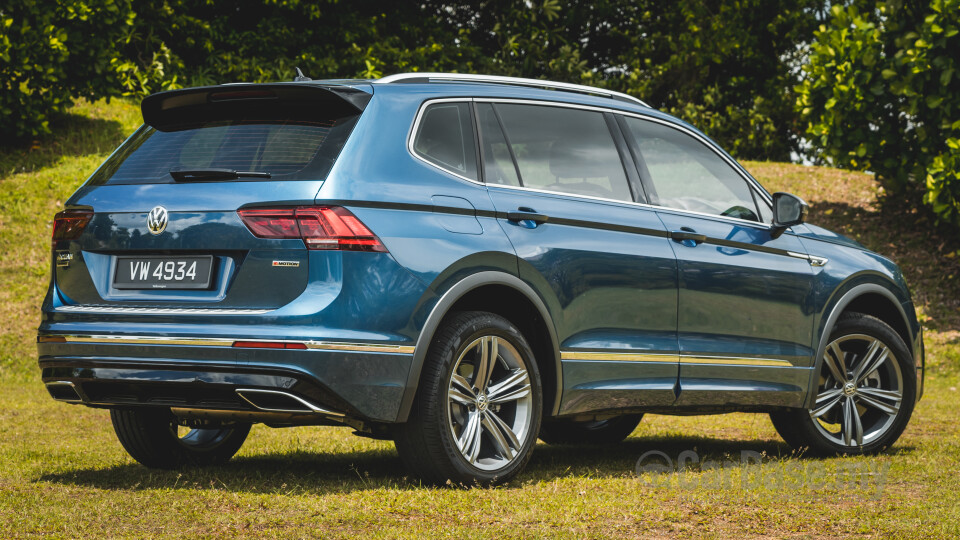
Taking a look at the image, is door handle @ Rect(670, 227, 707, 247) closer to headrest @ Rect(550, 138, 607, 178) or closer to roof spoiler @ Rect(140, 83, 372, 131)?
headrest @ Rect(550, 138, 607, 178)

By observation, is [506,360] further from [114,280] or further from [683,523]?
[114,280]

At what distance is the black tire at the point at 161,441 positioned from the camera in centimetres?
596

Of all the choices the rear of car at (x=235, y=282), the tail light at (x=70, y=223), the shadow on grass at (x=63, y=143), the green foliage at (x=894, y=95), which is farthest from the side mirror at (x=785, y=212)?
the shadow on grass at (x=63, y=143)

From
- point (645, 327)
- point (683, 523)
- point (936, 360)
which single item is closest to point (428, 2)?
point (936, 360)

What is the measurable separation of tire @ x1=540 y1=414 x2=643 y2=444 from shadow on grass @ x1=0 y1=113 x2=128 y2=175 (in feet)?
36.9

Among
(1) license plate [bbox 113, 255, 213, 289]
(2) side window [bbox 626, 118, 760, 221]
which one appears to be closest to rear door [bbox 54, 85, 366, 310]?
(1) license plate [bbox 113, 255, 213, 289]

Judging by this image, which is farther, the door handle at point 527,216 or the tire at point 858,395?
the tire at point 858,395

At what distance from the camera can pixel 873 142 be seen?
1524 centimetres

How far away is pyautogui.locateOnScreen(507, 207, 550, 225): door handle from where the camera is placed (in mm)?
5355

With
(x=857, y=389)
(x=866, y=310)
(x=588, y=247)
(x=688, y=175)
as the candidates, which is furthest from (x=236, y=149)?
(x=866, y=310)

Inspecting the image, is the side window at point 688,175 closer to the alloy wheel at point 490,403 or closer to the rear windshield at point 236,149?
the alloy wheel at point 490,403

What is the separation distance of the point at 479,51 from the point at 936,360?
11.1 metres

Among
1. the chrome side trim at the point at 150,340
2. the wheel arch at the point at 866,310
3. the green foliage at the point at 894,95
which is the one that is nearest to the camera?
the chrome side trim at the point at 150,340

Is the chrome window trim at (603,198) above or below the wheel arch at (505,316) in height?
above
